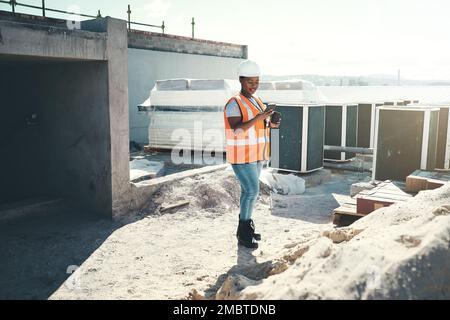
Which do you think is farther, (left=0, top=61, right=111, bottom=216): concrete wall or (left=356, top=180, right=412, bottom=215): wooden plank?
(left=0, top=61, right=111, bottom=216): concrete wall

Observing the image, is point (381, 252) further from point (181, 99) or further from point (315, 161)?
point (181, 99)

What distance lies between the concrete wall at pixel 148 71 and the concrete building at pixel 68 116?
7.09 meters

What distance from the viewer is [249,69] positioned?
4691 mm

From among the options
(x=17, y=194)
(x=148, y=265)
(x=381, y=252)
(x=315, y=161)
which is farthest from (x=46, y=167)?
(x=381, y=252)

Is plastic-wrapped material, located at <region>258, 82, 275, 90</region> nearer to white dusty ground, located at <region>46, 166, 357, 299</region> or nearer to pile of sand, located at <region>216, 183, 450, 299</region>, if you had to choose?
white dusty ground, located at <region>46, 166, 357, 299</region>

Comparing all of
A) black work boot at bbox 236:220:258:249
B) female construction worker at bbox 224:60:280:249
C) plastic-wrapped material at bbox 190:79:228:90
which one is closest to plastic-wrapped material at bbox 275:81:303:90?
plastic-wrapped material at bbox 190:79:228:90

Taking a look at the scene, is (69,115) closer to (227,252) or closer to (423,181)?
(227,252)

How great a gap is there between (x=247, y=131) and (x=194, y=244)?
1537 mm

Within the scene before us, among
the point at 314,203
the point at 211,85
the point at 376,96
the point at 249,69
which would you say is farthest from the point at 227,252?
the point at 376,96

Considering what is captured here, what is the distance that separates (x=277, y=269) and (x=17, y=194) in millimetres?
4725

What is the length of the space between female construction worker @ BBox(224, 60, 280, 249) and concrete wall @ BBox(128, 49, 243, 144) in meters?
9.80

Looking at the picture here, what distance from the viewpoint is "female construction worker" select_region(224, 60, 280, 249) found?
4645 mm

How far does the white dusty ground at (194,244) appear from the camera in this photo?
4.07m
